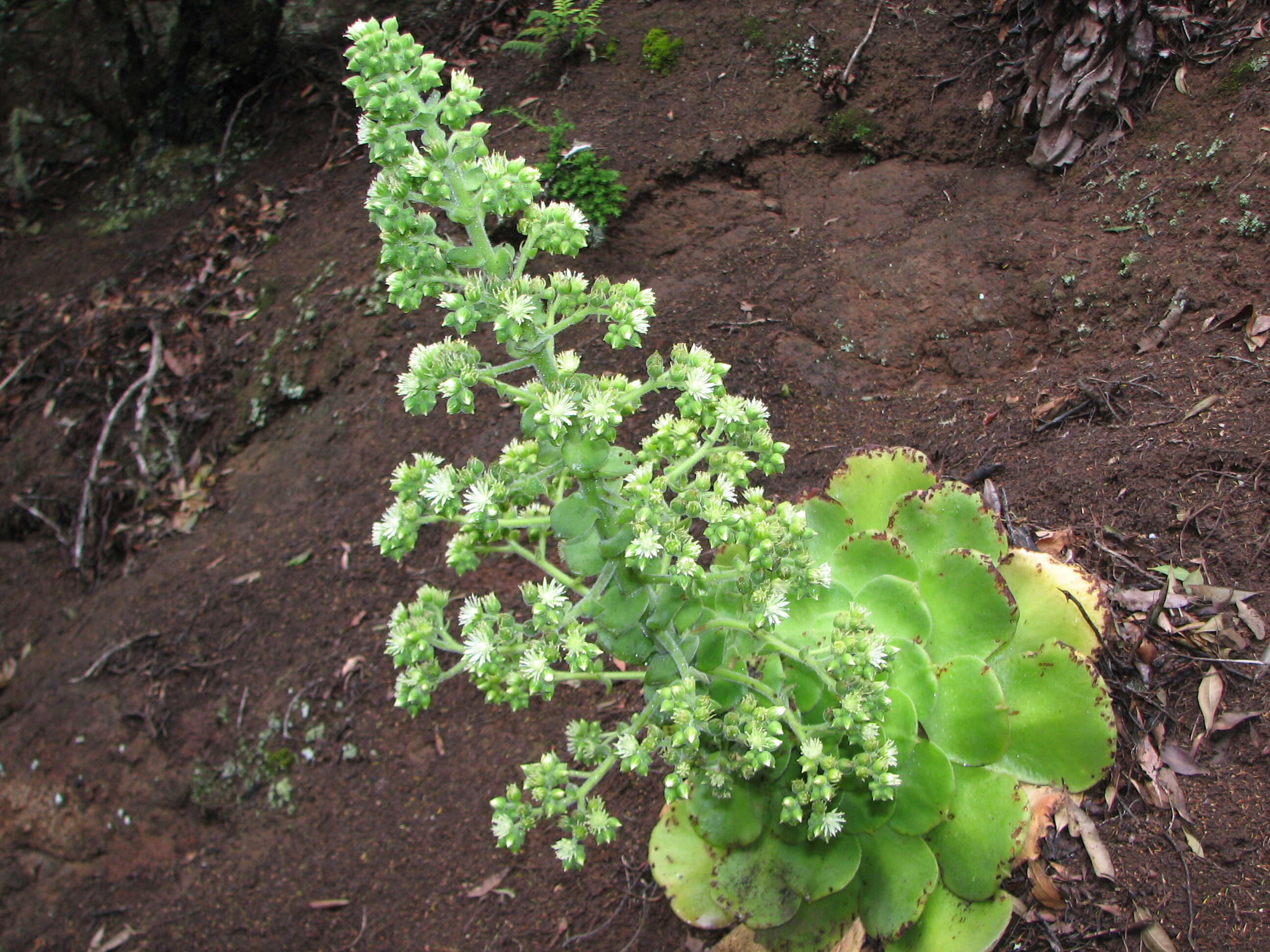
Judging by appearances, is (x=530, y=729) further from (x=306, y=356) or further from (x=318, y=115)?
(x=318, y=115)

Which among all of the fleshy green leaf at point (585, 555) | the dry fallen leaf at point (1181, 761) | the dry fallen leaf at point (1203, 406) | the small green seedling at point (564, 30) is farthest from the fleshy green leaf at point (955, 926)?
the small green seedling at point (564, 30)

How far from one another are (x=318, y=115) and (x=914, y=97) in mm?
3913

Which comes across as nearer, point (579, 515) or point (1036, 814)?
point (579, 515)

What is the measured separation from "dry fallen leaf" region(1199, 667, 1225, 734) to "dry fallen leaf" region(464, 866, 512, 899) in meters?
2.14

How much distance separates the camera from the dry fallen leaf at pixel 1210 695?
202cm

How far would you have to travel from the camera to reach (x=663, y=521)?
1.64 m

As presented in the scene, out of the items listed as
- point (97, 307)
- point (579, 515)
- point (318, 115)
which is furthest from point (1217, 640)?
point (97, 307)

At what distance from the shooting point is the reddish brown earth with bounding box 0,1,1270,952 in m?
2.27

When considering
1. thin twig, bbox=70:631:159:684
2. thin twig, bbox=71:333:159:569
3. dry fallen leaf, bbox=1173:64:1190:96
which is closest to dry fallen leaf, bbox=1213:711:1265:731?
dry fallen leaf, bbox=1173:64:1190:96

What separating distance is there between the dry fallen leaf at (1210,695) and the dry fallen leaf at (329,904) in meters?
2.76

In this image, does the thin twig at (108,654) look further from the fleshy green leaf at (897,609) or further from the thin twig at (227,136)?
the fleshy green leaf at (897,609)

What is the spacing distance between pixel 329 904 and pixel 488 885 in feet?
2.11

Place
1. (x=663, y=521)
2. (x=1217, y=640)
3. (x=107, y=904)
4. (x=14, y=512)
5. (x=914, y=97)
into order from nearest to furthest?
(x=663, y=521) → (x=1217, y=640) → (x=107, y=904) → (x=914, y=97) → (x=14, y=512)

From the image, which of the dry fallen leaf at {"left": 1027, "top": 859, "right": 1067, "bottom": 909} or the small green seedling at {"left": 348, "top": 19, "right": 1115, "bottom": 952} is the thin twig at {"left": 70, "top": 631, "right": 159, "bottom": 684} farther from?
the dry fallen leaf at {"left": 1027, "top": 859, "right": 1067, "bottom": 909}
